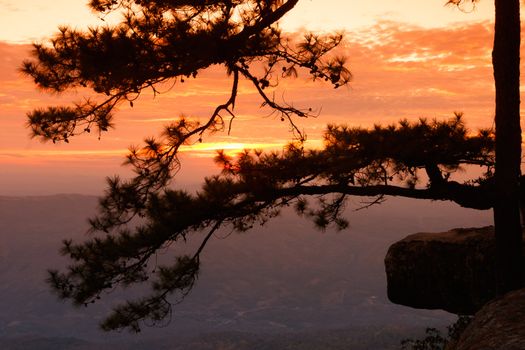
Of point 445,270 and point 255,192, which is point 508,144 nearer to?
point 445,270

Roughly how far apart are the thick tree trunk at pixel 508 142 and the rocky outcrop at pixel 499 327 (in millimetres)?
1757

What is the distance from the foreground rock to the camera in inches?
386

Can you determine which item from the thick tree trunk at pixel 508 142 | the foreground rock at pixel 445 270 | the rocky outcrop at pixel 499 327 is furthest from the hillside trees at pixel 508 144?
the rocky outcrop at pixel 499 327

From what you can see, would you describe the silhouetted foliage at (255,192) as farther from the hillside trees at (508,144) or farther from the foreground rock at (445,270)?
the foreground rock at (445,270)

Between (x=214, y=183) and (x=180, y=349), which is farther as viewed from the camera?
(x=180, y=349)

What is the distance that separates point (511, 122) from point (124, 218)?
5.80m

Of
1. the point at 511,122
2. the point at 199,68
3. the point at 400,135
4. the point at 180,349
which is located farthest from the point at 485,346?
the point at 180,349

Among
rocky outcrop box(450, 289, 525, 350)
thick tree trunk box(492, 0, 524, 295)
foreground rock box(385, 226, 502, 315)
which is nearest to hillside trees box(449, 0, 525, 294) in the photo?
thick tree trunk box(492, 0, 524, 295)

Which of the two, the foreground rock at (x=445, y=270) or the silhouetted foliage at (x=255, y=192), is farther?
the foreground rock at (x=445, y=270)

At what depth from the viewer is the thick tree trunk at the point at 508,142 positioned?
844 centimetres

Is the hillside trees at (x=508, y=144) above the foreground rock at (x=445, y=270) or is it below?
above

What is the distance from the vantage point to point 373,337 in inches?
5945

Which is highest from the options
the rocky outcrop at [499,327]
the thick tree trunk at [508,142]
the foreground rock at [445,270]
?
the thick tree trunk at [508,142]

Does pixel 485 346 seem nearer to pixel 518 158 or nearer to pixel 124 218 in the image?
pixel 518 158
